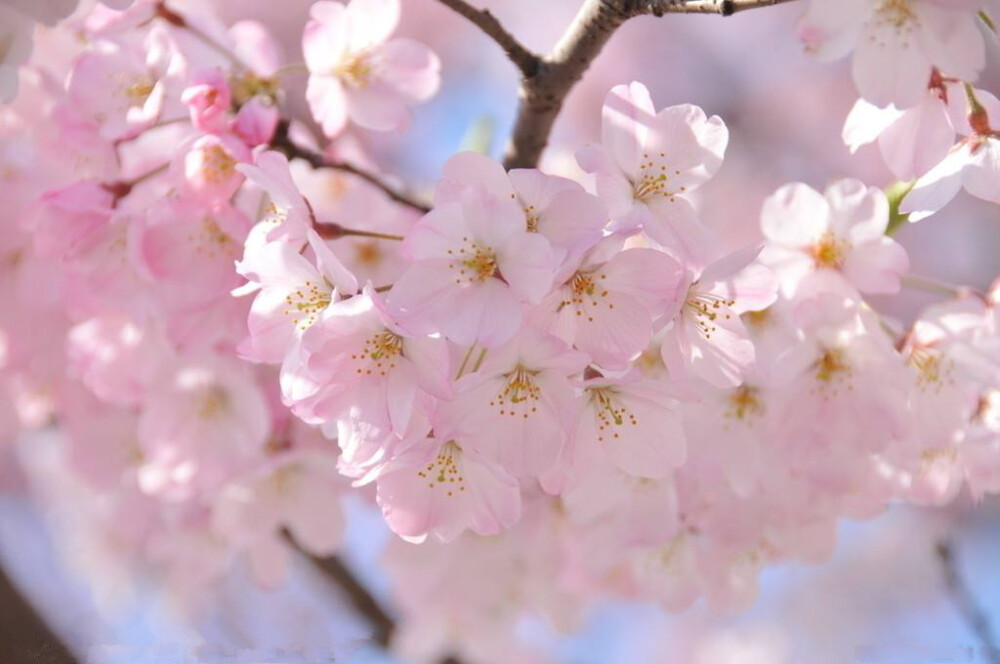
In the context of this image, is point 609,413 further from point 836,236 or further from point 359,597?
point 359,597

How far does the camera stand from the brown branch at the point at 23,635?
4.74 feet

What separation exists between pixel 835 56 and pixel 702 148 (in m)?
0.13

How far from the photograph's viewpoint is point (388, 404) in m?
0.84

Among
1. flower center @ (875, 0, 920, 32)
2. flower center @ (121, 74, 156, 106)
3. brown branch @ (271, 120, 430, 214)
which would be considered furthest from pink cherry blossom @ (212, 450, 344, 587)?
flower center @ (875, 0, 920, 32)

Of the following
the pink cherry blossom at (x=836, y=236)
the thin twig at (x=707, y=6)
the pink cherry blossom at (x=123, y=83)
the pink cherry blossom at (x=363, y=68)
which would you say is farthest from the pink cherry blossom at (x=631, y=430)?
the pink cherry blossom at (x=123, y=83)

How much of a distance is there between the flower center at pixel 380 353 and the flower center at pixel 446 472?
12 cm

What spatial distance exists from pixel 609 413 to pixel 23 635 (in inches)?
42.3

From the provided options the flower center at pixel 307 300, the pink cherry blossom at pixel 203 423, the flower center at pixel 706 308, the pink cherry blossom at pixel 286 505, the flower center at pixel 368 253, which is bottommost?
the pink cherry blossom at pixel 286 505

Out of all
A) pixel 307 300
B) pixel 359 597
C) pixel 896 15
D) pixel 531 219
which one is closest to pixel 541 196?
pixel 531 219

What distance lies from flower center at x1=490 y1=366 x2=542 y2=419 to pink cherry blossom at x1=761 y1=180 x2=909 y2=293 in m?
0.35

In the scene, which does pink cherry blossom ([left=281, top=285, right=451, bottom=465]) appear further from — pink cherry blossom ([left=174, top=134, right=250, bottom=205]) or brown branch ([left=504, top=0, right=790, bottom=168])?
brown branch ([left=504, top=0, right=790, bottom=168])

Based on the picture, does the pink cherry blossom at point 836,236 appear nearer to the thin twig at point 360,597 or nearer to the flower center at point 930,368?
the flower center at point 930,368

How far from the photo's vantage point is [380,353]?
0.82m

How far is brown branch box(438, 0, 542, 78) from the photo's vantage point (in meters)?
0.96
